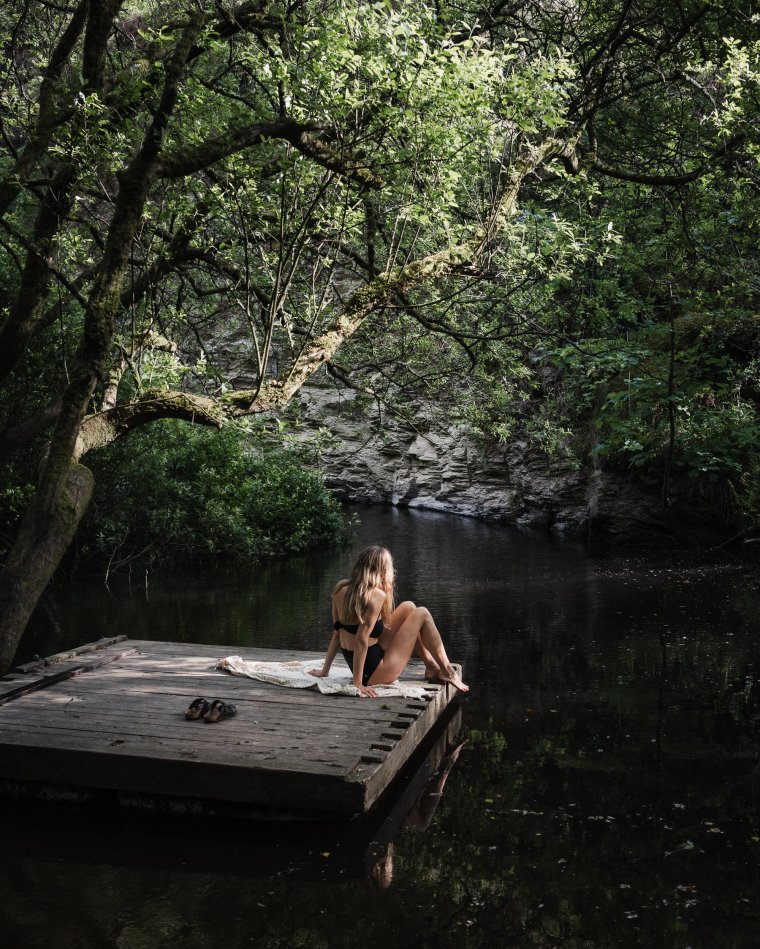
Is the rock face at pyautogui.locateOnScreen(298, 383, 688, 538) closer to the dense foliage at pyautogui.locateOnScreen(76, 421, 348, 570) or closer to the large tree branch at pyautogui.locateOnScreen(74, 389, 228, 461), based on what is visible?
the dense foliage at pyautogui.locateOnScreen(76, 421, 348, 570)

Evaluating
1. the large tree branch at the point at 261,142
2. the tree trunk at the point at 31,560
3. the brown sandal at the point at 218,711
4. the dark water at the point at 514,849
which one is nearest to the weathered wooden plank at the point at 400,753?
the dark water at the point at 514,849

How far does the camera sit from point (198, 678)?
7.90 metres

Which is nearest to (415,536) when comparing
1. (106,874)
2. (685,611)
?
(685,611)

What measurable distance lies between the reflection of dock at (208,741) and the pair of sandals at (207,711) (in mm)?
78

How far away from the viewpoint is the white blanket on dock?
7414 millimetres

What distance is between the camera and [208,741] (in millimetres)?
6105

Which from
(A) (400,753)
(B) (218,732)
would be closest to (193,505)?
(B) (218,732)

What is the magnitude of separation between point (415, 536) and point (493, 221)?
46.1ft

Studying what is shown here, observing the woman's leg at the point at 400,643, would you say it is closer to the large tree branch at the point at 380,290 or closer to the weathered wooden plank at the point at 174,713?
the weathered wooden plank at the point at 174,713

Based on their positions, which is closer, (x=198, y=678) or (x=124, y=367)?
(x=198, y=678)

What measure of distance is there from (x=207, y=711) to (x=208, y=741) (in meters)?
0.50

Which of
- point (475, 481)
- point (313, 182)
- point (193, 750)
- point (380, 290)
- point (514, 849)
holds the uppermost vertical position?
point (313, 182)

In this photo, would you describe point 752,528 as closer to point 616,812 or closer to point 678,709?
point 678,709

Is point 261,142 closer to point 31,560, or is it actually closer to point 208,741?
point 31,560
